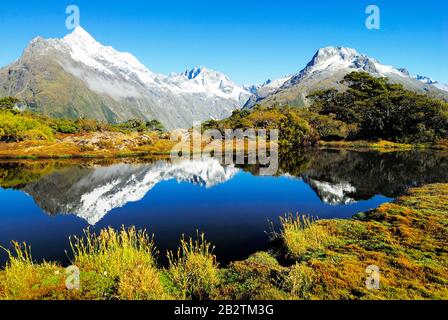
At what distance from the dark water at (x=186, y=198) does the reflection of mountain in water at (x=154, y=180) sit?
144 millimetres

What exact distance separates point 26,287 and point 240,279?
9683 mm

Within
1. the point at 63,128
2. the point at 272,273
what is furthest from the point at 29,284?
the point at 63,128

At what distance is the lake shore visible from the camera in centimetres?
1355

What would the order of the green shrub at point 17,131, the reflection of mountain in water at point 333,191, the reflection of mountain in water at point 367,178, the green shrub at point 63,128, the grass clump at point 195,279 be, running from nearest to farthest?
the grass clump at point 195,279 → the reflection of mountain in water at point 333,191 → the reflection of mountain in water at point 367,178 → the green shrub at point 17,131 → the green shrub at point 63,128

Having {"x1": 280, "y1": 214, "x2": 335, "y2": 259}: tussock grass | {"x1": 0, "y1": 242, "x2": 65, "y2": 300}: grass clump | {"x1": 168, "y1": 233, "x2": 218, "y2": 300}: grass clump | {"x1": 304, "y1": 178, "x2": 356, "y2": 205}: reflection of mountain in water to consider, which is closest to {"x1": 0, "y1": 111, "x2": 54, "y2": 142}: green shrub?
{"x1": 304, "y1": 178, "x2": 356, "y2": 205}: reflection of mountain in water

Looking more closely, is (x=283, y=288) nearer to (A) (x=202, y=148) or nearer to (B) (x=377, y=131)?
(A) (x=202, y=148)

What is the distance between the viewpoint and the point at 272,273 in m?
15.8

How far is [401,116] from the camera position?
125500mm

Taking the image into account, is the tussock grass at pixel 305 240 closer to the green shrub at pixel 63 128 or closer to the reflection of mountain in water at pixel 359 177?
the reflection of mountain in water at pixel 359 177

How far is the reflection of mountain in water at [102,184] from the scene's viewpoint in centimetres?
3659

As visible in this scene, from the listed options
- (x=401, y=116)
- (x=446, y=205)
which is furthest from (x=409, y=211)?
(x=401, y=116)

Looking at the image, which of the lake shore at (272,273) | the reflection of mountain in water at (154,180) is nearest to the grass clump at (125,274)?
the lake shore at (272,273)

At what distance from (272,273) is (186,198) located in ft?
85.6
